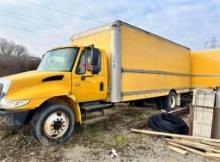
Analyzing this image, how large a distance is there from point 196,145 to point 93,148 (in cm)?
241

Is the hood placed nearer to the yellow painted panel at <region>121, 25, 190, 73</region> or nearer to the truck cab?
the truck cab

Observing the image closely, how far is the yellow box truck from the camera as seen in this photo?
511 cm

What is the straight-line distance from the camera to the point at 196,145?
205 inches

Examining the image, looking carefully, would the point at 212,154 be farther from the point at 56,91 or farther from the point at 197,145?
the point at 56,91

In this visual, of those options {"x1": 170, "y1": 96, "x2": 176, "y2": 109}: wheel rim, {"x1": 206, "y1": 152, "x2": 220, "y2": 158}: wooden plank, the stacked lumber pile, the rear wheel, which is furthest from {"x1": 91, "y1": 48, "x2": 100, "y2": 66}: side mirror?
{"x1": 170, "y1": 96, "x2": 176, "y2": 109}: wheel rim

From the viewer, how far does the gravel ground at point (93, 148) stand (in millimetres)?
4766

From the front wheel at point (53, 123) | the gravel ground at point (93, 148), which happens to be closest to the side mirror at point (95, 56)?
the front wheel at point (53, 123)

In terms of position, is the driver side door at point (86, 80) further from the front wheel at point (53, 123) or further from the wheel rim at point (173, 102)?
the wheel rim at point (173, 102)

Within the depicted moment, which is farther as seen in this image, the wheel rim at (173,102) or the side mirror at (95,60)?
the wheel rim at (173,102)

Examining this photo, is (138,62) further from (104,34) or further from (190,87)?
(190,87)

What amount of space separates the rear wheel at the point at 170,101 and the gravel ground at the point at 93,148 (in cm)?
442

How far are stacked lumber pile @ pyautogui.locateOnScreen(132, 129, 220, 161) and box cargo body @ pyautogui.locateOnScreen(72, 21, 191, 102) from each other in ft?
6.99

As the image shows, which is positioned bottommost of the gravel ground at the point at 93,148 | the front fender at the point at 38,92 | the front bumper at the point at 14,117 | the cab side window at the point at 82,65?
the gravel ground at the point at 93,148

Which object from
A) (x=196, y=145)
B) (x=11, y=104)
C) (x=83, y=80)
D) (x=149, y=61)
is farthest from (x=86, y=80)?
(x=149, y=61)
